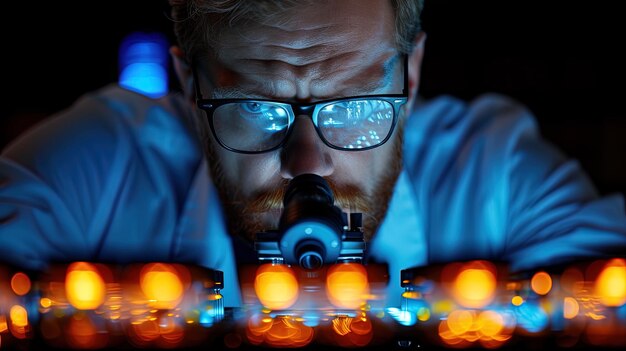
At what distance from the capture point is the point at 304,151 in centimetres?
121

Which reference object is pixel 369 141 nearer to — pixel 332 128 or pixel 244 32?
pixel 332 128

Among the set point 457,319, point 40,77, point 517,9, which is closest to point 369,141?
point 457,319

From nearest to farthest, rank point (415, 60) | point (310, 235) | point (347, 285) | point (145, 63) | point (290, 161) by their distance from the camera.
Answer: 1. point (310, 235)
2. point (347, 285)
3. point (290, 161)
4. point (415, 60)
5. point (145, 63)

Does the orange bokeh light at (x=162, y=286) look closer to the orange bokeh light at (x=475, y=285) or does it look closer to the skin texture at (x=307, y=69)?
the skin texture at (x=307, y=69)

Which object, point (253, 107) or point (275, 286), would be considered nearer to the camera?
point (275, 286)

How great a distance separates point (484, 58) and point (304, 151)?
4.73 ft

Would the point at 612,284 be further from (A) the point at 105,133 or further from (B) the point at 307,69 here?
(A) the point at 105,133

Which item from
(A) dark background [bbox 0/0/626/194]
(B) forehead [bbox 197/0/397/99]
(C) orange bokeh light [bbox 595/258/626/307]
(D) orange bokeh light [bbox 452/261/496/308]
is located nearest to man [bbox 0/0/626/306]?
(B) forehead [bbox 197/0/397/99]

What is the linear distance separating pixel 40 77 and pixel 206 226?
52.9 inches

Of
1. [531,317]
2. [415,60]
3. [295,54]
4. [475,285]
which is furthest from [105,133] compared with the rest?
[531,317]

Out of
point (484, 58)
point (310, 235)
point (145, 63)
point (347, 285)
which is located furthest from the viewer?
point (145, 63)

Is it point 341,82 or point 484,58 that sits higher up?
point 484,58

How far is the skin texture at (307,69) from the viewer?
1.21 metres

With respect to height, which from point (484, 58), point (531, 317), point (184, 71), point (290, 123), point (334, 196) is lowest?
point (531, 317)
